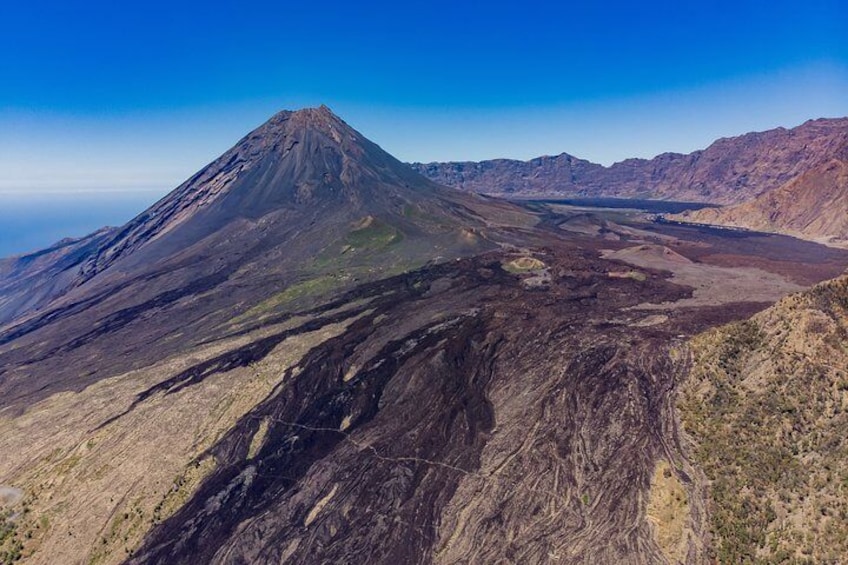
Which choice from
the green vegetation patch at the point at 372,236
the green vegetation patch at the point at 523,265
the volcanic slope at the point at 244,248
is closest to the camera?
the volcanic slope at the point at 244,248

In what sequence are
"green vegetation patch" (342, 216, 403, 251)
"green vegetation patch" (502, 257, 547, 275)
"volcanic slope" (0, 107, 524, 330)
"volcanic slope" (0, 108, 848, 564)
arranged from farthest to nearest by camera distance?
"green vegetation patch" (342, 216, 403, 251) → "volcanic slope" (0, 107, 524, 330) → "green vegetation patch" (502, 257, 547, 275) → "volcanic slope" (0, 108, 848, 564)

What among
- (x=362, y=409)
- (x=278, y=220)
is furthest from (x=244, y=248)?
(x=362, y=409)

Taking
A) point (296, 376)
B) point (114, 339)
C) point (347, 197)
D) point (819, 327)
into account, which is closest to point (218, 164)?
point (347, 197)

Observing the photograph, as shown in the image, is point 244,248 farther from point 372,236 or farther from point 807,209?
point 807,209

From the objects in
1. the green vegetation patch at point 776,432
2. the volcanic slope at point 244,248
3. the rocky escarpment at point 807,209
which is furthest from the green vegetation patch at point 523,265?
the rocky escarpment at point 807,209

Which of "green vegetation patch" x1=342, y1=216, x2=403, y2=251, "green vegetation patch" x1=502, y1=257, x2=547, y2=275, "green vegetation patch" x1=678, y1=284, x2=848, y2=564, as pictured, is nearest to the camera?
"green vegetation patch" x1=678, y1=284, x2=848, y2=564

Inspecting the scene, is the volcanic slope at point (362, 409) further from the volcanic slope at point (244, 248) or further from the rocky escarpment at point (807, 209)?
the rocky escarpment at point (807, 209)


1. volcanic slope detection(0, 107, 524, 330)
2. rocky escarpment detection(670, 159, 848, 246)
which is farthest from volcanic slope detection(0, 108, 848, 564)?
rocky escarpment detection(670, 159, 848, 246)

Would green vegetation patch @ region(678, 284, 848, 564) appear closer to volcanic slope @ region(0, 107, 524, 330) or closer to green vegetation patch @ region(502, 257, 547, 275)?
green vegetation patch @ region(502, 257, 547, 275)

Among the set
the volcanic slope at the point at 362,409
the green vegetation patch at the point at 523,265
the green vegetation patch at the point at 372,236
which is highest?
the green vegetation patch at the point at 372,236
